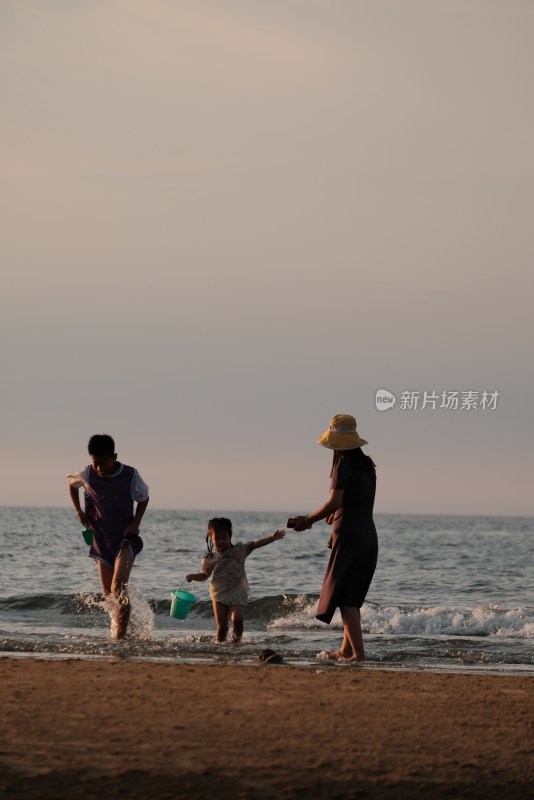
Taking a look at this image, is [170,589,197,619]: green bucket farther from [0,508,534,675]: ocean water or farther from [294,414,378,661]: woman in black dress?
[294,414,378,661]: woman in black dress

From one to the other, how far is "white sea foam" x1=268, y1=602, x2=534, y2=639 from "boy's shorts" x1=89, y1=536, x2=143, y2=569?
412 cm

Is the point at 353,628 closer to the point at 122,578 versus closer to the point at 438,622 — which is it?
the point at 122,578

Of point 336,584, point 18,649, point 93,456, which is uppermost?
point 93,456

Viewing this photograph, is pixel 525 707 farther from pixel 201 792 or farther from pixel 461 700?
pixel 201 792

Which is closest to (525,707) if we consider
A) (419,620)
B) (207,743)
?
(207,743)

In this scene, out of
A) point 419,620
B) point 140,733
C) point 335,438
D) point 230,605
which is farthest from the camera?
point 419,620

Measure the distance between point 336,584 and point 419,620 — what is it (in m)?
6.32

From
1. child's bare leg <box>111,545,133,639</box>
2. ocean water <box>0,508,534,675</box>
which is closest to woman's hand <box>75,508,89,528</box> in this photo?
child's bare leg <box>111,545,133,639</box>

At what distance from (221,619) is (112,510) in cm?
156

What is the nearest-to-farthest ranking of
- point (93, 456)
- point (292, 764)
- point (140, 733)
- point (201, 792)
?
point (201, 792) < point (292, 764) < point (140, 733) < point (93, 456)

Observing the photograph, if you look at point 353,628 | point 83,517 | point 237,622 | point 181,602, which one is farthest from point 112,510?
point 353,628

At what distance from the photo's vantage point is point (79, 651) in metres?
9.71

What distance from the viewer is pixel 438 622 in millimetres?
14664

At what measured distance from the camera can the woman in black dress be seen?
28.6 ft
